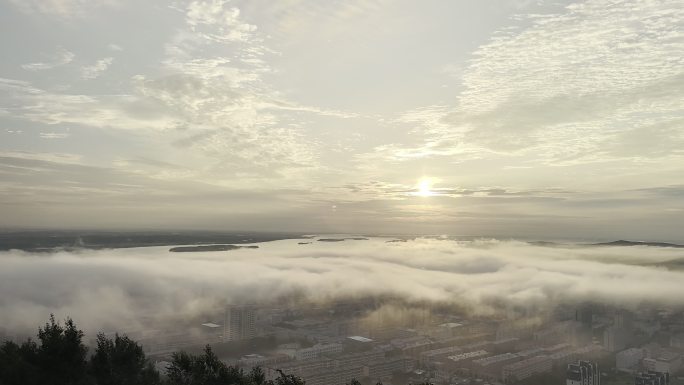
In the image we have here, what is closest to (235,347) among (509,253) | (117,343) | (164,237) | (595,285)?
(117,343)

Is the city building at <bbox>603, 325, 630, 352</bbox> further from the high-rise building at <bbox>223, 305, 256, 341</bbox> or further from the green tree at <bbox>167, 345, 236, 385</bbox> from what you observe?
the green tree at <bbox>167, 345, 236, 385</bbox>

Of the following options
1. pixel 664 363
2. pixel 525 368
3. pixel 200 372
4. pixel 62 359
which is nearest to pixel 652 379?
pixel 664 363

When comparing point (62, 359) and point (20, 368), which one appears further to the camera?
point (62, 359)


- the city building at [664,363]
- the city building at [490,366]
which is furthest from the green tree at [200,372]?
the city building at [664,363]

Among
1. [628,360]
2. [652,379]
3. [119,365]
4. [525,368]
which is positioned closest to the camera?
[119,365]

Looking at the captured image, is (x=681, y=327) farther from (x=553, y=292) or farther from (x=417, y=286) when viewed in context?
(x=417, y=286)

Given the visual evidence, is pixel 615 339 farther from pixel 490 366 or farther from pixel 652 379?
pixel 490 366

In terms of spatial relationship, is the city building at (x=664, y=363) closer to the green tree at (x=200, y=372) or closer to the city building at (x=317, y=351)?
the city building at (x=317, y=351)
